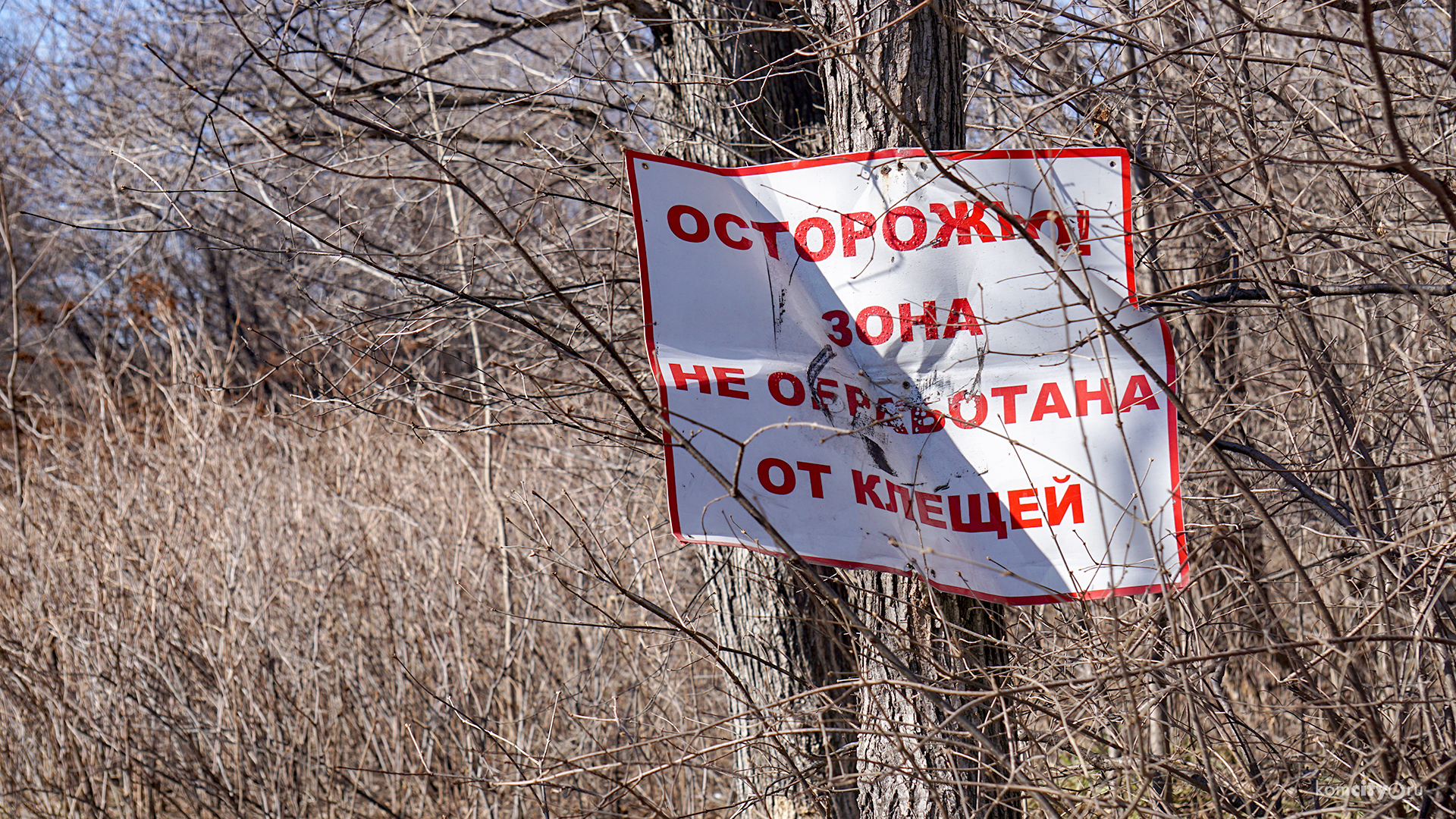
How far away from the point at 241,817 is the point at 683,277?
9.85 feet

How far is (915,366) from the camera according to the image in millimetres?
1985

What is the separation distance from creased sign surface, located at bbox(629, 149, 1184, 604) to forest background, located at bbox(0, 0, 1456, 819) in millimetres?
135

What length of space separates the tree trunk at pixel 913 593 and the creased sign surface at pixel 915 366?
25 cm

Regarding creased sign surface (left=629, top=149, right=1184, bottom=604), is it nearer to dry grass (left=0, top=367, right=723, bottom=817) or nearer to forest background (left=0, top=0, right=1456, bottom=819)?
forest background (left=0, top=0, right=1456, bottom=819)

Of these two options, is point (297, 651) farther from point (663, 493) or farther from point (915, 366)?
point (915, 366)

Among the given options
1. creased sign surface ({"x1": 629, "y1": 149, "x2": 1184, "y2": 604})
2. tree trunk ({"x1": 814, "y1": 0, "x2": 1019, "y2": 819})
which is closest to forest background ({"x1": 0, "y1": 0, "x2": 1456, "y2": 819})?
tree trunk ({"x1": 814, "y1": 0, "x2": 1019, "y2": 819})

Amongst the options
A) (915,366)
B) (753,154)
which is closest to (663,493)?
(753,154)

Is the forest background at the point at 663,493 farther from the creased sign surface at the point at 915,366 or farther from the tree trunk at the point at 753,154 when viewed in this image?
the creased sign surface at the point at 915,366

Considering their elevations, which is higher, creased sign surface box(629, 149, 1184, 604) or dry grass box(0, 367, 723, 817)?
creased sign surface box(629, 149, 1184, 604)

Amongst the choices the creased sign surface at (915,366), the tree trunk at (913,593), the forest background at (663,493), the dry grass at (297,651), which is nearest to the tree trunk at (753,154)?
the forest background at (663,493)

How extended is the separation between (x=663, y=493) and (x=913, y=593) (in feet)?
9.84

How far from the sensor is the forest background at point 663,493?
1894 mm

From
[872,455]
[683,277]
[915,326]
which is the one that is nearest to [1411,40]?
[915,326]

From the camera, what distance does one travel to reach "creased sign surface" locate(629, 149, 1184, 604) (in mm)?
1870
